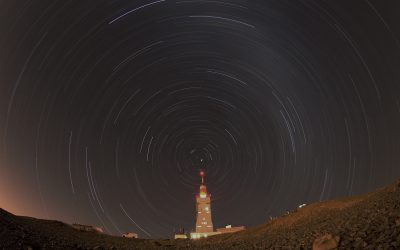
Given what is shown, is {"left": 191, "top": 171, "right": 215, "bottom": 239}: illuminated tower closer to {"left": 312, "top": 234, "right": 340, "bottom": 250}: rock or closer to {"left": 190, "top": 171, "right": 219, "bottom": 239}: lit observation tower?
{"left": 190, "top": 171, "right": 219, "bottom": 239}: lit observation tower

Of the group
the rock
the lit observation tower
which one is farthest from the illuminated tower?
the rock

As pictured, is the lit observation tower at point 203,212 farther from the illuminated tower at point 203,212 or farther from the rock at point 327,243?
the rock at point 327,243

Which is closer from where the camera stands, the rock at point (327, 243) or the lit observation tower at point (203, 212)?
the rock at point (327, 243)

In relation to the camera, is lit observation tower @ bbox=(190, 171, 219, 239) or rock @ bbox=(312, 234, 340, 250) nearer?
rock @ bbox=(312, 234, 340, 250)

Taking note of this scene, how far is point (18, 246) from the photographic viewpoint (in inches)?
617

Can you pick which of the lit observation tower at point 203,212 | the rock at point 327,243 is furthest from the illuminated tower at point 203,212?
the rock at point 327,243

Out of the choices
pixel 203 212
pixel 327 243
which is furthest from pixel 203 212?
pixel 327 243

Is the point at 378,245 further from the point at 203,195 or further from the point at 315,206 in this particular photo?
the point at 203,195

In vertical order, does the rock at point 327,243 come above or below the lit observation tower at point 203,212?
below

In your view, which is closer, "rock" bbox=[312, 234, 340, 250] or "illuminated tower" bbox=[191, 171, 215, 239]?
"rock" bbox=[312, 234, 340, 250]

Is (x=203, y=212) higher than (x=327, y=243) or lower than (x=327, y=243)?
higher

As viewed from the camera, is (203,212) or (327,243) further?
(203,212)

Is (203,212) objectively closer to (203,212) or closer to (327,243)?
(203,212)

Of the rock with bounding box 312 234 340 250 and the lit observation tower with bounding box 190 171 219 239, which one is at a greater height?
the lit observation tower with bounding box 190 171 219 239
